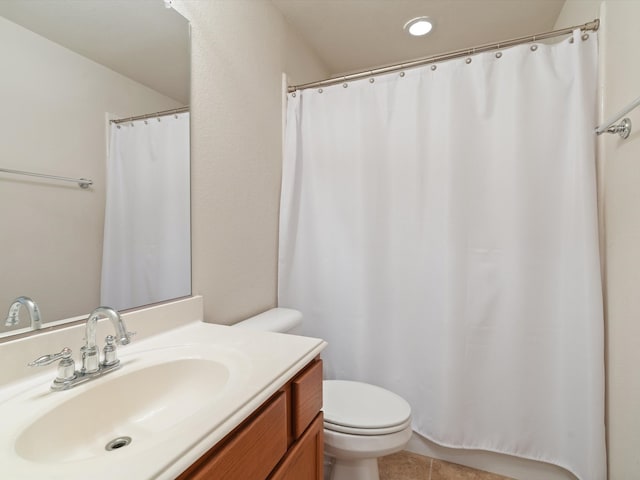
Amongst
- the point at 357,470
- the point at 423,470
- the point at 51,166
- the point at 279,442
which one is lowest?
the point at 423,470

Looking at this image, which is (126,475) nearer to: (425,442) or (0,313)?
(0,313)

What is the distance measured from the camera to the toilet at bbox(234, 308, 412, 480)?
112 cm

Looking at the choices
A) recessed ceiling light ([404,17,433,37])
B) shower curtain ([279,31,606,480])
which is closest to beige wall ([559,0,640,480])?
shower curtain ([279,31,606,480])

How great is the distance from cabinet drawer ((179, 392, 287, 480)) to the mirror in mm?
591

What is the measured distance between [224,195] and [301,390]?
875 millimetres

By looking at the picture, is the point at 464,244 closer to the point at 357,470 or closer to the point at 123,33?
the point at 357,470

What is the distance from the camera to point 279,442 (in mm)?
714

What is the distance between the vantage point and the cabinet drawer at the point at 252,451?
1.68ft

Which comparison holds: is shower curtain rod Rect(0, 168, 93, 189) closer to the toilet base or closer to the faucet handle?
the faucet handle

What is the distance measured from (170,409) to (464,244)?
132cm

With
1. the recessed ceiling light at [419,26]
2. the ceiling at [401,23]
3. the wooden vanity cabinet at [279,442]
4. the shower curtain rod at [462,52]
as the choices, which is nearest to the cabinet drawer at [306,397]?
the wooden vanity cabinet at [279,442]

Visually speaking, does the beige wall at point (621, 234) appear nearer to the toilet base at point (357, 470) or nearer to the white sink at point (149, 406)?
the toilet base at point (357, 470)

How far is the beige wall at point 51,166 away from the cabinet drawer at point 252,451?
0.60 meters

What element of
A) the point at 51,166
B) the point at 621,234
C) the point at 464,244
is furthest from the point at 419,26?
the point at 51,166
